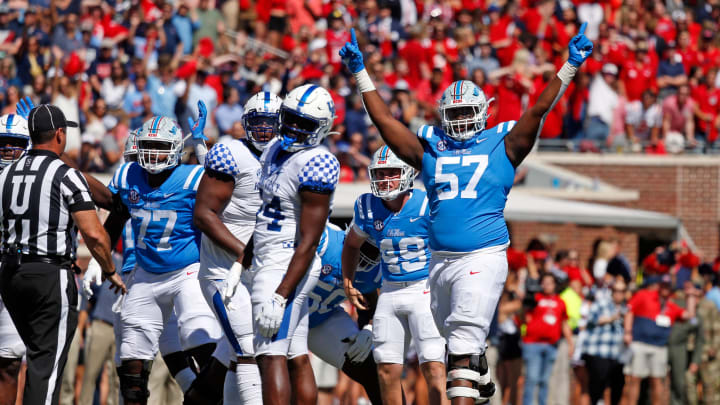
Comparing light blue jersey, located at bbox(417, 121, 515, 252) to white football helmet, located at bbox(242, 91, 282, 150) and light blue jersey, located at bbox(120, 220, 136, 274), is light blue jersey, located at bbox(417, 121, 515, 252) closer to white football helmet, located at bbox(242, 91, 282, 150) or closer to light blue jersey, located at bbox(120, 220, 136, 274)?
white football helmet, located at bbox(242, 91, 282, 150)

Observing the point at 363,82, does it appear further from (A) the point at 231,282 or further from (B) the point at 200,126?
(B) the point at 200,126

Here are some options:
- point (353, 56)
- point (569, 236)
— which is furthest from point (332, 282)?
point (569, 236)

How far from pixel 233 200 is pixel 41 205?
1.35 metres

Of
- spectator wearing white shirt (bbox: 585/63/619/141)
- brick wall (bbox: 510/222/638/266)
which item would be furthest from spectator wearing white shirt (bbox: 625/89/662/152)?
brick wall (bbox: 510/222/638/266)

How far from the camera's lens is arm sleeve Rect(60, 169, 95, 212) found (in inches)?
319

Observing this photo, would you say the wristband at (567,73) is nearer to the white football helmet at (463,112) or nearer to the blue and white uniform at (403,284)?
the white football helmet at (463,112)

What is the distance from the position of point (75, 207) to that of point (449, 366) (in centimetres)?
268

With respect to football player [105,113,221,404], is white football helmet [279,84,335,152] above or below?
above

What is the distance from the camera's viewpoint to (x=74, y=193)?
811 centimetres

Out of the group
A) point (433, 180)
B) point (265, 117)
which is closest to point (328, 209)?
point (433, 180)

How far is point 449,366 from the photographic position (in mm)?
7832

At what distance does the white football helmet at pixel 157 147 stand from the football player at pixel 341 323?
4.22ft

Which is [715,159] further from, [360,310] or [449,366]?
[449,366]

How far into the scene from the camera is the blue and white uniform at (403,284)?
9.09 metres
